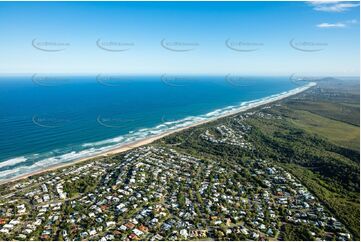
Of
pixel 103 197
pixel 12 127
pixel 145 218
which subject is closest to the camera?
pixel 145 218

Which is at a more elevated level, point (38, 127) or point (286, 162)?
point (38, 127)

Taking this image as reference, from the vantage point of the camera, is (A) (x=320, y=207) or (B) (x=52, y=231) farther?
(A) (x=320, y=207)

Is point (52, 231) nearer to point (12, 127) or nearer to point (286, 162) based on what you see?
point (286, 162)

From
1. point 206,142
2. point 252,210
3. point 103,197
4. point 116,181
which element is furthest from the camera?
point 206,142

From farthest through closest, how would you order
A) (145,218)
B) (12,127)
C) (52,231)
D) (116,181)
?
(12,127)
(116,181)
(145,218)
(52,231)

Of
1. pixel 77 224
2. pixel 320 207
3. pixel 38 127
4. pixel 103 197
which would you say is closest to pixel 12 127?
pixel 38 127

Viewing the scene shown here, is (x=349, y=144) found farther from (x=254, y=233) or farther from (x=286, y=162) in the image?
(x=254, y=233)

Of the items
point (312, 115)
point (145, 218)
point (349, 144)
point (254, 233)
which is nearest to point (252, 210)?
point (254, 233)

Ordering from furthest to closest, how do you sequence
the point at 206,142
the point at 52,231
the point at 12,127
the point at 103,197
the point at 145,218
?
the point at 12,127
the point at 206,142
the point at 103,197
the point at 145,218
the point at 52,231

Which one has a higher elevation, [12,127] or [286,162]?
[12,127]
